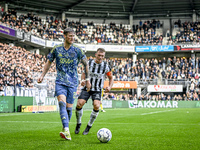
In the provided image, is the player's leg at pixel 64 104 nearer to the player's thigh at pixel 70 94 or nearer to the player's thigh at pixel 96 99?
the player's thigh at pixel 70 94

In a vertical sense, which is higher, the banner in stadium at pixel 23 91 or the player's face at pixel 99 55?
the player's face at pixel 99 55

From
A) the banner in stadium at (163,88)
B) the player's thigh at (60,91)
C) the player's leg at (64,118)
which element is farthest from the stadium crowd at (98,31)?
the player's leg at (64,118)

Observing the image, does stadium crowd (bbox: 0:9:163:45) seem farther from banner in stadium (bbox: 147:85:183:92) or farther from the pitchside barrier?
the pitchside barrier

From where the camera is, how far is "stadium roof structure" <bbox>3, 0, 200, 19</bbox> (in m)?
49.2

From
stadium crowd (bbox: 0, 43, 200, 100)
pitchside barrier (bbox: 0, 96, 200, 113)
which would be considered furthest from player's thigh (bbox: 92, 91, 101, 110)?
stadium crowd (bbox: 0, 43, 200, 100)

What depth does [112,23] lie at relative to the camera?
5419cm

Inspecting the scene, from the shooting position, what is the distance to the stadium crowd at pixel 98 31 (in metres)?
45.0

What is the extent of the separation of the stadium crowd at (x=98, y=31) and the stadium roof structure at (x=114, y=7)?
184 centimetres

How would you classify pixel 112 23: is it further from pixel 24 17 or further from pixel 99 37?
pixel 24 17

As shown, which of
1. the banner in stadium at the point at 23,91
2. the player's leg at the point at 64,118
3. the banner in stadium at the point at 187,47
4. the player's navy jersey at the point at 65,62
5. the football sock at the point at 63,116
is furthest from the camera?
the banner in stadium at the point at 187,47

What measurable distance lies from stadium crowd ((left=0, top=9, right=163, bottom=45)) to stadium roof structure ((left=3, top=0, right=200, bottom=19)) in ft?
6.04

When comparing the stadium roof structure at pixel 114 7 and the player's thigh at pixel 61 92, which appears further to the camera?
the stadium roof structure at pixel 114 7

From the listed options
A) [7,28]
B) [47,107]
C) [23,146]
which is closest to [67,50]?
[23,146]

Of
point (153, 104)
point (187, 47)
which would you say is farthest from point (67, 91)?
point (187, 47)
